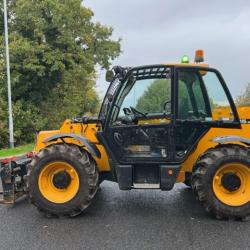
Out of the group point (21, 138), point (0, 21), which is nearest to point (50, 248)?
point (21, 138)

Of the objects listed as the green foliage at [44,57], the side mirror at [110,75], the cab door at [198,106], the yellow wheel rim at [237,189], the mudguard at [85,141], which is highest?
the green foliage at [44,57]

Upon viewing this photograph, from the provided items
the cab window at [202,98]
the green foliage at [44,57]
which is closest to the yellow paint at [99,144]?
the cab window at [202,98]

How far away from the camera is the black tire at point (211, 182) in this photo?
5.67m

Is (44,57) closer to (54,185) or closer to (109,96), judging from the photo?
(109,96)

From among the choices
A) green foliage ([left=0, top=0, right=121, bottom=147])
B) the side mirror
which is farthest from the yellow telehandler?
green foliage ([left=0, top=0, right=121, bottom=147])

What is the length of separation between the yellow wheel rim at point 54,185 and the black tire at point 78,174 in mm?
60

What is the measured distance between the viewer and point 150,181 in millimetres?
6051

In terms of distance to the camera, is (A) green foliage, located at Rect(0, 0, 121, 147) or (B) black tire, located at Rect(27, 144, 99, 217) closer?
(B) black tire, located at Rect(27, 144, 99, 217)

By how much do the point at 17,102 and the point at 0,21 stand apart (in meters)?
4.97

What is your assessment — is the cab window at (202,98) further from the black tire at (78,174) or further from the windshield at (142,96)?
the black tire at (78,174)

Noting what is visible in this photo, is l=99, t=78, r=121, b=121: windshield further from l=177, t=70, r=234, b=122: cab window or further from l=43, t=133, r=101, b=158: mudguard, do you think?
l=177, t=70, r=234, b=122: cab window

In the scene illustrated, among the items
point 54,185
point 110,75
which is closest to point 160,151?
point 110,75

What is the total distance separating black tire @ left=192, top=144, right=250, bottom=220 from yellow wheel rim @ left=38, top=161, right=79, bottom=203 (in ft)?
5.89

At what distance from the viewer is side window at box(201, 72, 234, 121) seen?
6.07 m
